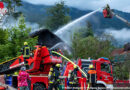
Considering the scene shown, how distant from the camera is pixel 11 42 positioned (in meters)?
20.6

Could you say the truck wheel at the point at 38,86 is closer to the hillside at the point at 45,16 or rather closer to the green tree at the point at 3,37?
the green tree at the point at 3,37

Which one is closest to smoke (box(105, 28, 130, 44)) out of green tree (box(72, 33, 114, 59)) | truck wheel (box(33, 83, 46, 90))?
green tree (box(72, 33, 114, 59))

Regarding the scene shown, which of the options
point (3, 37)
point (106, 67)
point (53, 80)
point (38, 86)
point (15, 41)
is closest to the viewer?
point (53, 80)

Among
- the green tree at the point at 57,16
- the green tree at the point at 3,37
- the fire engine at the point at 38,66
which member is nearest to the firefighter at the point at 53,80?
the fire engine at the point at 38,66

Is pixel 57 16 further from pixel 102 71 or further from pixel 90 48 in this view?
pixel 102 71

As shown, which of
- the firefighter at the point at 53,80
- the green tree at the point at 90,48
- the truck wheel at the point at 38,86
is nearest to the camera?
Answer: the firefighter at the point at 53,80

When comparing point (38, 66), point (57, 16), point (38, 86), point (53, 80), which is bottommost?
point (38, 86)

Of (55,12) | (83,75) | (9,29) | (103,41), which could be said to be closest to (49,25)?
(55,12)

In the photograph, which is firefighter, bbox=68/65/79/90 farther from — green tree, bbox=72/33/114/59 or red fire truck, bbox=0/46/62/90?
green tree, bbox=72/33/114/59

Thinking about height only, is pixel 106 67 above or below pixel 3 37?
below

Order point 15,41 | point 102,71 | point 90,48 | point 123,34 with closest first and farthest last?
point 123,34 < point 102,71 < point 15,41 < point 90,48

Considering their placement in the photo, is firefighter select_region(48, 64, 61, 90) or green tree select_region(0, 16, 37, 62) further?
green tree select_region(0, 16, 37, 62)

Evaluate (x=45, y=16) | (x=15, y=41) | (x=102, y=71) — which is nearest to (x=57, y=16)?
(x=45, y=16)

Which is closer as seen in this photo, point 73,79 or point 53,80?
point 53,80
